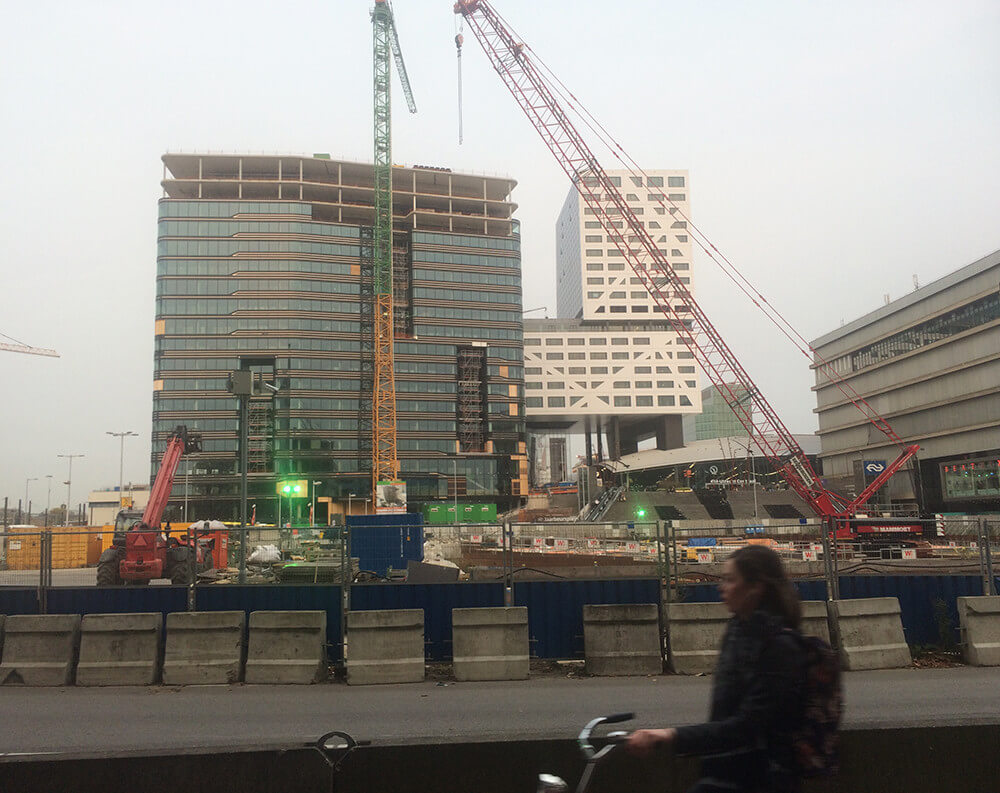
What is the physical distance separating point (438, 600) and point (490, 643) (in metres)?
1.11

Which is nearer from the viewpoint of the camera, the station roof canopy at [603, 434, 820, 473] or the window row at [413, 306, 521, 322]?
the station roof canopy at [603, 434, 820, 473]

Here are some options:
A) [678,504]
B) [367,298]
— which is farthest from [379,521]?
[367,298]

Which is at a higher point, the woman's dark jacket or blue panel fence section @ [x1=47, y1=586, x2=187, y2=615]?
the woman's dark jacket

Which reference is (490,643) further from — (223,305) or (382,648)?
(223,305)

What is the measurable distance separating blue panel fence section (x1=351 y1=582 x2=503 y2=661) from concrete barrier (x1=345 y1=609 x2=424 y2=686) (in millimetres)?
797

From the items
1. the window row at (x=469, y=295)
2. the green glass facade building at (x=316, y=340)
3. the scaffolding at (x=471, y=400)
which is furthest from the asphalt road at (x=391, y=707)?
the window row at (x=469, y=295)

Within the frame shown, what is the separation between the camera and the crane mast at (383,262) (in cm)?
8431

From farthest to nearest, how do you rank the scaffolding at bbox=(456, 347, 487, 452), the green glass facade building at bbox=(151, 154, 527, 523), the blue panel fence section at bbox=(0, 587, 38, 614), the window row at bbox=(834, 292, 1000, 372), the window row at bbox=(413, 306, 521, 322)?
the window row at bbox=(413, 306, 521, 322) < the scaffolding at bbox=(456, 347, 487, 452) < the green glass facade building at bbox=(151, 154, 527, 523) < the window row at bbox=(834, 292, 1000, 372) < the blue panel fence section at bbox=(0, 587, 38, 614)

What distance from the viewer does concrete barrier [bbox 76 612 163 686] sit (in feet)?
35.0

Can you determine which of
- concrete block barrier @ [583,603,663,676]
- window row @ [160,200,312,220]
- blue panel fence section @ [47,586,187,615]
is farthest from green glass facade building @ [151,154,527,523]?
concrete block barrier @ [583,603,663,676]

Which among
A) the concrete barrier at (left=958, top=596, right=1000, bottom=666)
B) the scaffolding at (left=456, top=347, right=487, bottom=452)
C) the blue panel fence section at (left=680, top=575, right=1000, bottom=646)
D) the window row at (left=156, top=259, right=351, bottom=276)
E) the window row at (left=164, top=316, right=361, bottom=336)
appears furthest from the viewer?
the scaffolding at (left=456, top=347, right=487, bottom=452)

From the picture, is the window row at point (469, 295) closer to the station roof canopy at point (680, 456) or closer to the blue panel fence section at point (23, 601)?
the station roof canopy at point (680, 456)

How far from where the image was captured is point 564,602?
11.6m

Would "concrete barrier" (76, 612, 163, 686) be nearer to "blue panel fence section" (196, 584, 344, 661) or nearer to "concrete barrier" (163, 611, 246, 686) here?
"concrete barrier" (163, 611, 246, 686)
